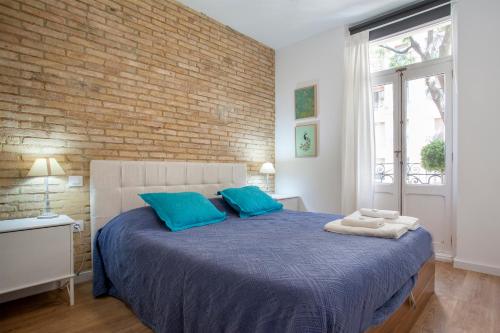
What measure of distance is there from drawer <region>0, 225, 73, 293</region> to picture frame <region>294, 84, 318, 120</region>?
3.30 metres

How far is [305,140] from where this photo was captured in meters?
4.26

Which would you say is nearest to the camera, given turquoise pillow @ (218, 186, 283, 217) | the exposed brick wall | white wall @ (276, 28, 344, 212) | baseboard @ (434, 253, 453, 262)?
the exposed brick wall

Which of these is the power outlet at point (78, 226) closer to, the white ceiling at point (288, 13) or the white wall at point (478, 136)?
the white ceiling at point (288, 13)

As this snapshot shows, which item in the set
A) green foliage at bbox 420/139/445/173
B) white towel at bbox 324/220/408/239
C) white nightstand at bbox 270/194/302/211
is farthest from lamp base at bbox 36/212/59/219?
green foliage at bbox 420/139/445/173

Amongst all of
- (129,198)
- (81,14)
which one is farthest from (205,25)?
(129,198)

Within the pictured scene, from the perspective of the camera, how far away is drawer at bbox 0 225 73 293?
194 cm

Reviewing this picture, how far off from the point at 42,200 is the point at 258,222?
1.88 meters

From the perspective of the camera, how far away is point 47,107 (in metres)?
2.45

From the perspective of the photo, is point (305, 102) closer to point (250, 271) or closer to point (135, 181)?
point (135, 181)

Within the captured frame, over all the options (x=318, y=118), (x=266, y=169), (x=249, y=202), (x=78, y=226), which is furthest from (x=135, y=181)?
(x=318, y=118)

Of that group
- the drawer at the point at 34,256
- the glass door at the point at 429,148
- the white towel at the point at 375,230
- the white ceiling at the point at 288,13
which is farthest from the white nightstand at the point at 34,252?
the glass door at the point at 429,148

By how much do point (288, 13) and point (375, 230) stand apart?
2881 mm

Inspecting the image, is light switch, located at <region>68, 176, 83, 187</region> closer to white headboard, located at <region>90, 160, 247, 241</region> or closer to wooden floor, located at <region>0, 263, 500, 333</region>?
white headboard, located at <region>90, 160, 247, 241</region>

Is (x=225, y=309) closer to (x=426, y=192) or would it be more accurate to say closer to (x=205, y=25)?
(x=426, y=192)
